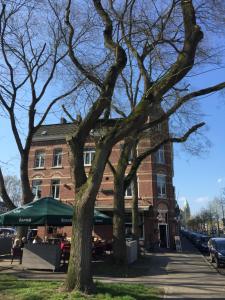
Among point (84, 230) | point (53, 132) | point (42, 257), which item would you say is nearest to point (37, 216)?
point (42, 257)

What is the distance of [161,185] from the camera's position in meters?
38.0

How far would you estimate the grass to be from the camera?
9.04m

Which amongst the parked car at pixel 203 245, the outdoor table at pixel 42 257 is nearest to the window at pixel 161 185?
the parked car at pixel 203 245

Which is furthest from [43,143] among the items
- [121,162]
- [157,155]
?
[121,162]

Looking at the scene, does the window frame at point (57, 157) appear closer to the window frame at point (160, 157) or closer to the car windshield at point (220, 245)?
the window frame at point (160, 157)

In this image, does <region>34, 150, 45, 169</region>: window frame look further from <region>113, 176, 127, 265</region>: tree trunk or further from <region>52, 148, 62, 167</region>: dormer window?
<region>113, 176, 127, 265</region>: tree trunk

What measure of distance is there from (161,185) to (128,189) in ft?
10.9

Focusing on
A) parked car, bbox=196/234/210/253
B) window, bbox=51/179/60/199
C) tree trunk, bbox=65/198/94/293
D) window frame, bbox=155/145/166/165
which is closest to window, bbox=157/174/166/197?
window frame, bbox=155/145/166/165

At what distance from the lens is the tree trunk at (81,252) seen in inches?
374

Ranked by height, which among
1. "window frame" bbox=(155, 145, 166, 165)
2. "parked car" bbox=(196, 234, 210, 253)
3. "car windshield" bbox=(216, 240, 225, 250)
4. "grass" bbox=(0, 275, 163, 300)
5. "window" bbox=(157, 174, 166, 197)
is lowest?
"grass" bbox=(0, 275, 163, 300)

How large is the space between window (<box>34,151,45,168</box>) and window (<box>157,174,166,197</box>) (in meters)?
12.7

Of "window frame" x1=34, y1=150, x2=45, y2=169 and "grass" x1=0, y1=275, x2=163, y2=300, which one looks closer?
"grass" x1=0, y1=275, x2=163, y2=300

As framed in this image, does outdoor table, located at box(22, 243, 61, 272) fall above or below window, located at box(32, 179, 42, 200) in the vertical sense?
below

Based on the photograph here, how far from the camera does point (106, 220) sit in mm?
18609
